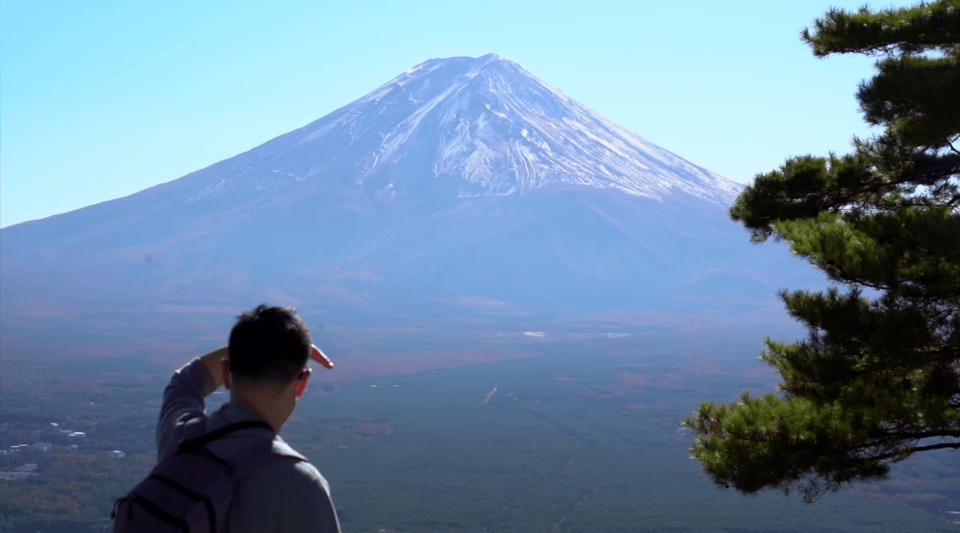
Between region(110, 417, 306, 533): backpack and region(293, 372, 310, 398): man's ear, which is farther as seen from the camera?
region(293, 372, 310, 398): man's ear

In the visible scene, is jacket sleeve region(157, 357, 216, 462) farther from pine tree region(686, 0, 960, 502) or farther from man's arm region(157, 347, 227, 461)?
pine tree region(686, 0, 960, 502)

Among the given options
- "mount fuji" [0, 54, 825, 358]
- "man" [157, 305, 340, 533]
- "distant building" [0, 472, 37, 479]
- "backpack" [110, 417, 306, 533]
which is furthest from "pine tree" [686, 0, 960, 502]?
"mount fuji" [0, 54, 825, 358]

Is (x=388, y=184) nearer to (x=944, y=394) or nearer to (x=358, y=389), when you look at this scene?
(x=358, y=389)

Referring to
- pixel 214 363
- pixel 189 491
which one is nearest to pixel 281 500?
pixel 189 491

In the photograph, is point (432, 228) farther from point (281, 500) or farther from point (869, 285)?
point (281, 500)

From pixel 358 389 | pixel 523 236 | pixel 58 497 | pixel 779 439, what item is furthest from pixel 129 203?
pixel 779 439

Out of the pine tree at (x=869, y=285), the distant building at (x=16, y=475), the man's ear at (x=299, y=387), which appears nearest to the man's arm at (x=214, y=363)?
the man's ear at (x=299, y=387)
